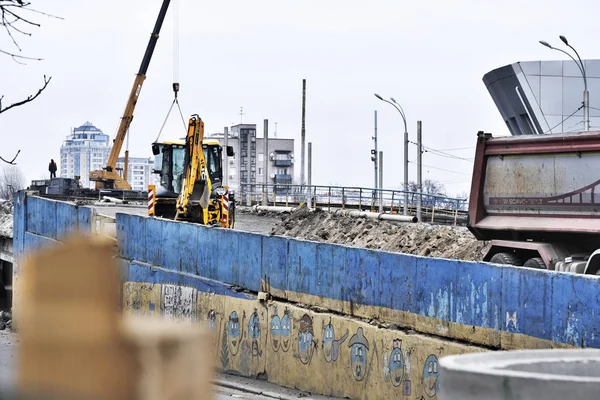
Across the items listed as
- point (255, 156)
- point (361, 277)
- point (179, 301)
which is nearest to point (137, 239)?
point (179, 301)

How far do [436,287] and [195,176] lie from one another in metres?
14.2

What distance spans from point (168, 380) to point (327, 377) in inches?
443

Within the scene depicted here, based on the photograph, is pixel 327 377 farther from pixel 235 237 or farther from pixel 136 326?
pixel 136 326

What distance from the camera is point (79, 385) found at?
2.56 meters

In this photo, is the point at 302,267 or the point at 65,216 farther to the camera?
the point at 65,216

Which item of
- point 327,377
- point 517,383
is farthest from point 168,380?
point 327,377

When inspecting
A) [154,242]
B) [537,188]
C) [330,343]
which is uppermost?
[537,188]

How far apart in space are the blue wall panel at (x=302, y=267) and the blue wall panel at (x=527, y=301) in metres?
4.06

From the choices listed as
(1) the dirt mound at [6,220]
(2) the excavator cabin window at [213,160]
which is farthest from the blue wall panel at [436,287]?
(1) the dirt mound at [6,220]

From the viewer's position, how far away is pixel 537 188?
53.4 ft

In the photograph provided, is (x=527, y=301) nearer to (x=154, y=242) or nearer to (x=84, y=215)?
(x=154, y=242)

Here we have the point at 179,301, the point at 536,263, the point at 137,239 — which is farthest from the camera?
the point at 137,239

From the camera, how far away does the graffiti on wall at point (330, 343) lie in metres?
13.6

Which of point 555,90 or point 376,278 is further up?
point 555,90
